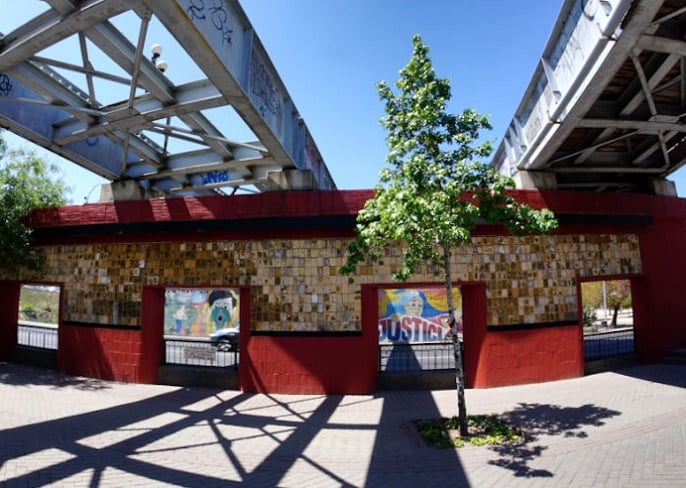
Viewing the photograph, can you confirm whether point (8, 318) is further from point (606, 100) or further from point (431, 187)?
point (606, 100)

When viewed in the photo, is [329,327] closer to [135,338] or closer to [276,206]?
[276,206]

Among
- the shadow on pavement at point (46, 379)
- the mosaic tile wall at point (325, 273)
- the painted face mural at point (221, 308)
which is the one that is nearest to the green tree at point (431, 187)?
the mosaic tile wall at point (325, 273)

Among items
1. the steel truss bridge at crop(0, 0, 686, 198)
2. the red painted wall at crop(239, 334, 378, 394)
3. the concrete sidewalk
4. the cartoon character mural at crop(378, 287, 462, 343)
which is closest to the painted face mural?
the cartoon character mural at crop(378, 287, 462, 343)

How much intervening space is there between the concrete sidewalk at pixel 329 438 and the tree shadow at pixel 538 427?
0.10 feet

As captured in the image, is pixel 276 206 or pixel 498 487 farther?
pixel 276 206

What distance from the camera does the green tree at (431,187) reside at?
630cm

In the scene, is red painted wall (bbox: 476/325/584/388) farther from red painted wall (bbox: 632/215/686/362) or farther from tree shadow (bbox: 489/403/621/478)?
red painted wall (bbox: 632/215/686/362)

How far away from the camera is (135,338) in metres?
10.4

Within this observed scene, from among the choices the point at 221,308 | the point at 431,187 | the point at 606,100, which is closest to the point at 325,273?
the point at 431,187

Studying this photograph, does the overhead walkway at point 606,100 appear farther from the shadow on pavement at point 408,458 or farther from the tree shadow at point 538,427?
the shadow on pavement at point 408,458

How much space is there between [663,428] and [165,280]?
11465 mm

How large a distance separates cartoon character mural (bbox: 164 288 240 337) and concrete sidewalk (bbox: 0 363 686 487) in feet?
61.3

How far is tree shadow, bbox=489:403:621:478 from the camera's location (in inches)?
214

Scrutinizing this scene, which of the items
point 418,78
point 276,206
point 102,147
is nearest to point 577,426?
point 418,78
